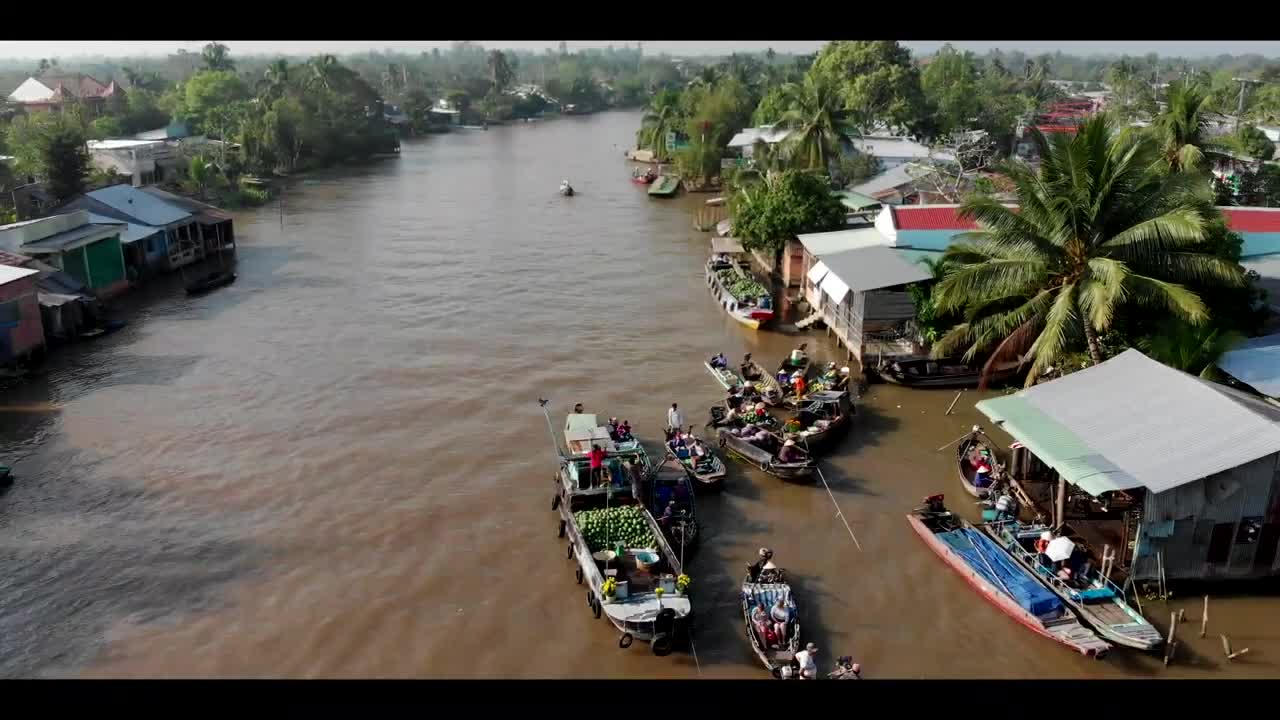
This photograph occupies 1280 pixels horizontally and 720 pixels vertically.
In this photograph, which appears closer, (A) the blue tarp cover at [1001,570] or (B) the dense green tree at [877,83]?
(A) the blue tarp cover at [1001,570]

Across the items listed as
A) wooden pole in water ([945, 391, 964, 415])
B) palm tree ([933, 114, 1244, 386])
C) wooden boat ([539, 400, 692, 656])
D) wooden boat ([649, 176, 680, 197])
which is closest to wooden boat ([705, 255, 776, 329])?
wooden pole in water ([945, 391, 964, 415])

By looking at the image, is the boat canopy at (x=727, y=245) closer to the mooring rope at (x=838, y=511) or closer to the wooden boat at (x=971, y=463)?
the wooden boat at (x=971, y=463)

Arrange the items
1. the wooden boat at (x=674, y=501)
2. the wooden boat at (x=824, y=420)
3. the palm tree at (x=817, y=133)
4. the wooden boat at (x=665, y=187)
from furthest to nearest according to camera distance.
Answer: the wooden boat at (x=665, y=187) < the palm tree at (x=817, y=133) < the wooden boat at (x=824, y=420) < the wooden boat at (x=674, y=501)

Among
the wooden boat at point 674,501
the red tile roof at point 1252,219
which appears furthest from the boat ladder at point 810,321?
the wooden boat at point 674,501

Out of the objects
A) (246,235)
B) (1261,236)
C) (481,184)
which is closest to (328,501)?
(1261,236)

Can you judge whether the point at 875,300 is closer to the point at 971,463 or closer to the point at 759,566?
the point at 971,463

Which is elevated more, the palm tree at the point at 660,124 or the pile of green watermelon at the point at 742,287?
the palm tree at the point at 660,124

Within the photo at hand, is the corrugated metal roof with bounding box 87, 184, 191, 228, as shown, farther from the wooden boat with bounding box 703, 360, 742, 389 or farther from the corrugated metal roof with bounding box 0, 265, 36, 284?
the wooden boat with bounding box 703, 360, 742, 389
